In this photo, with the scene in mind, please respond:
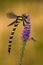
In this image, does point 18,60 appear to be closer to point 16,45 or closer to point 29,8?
point 16,45

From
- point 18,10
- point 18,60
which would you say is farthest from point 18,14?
point 18,60

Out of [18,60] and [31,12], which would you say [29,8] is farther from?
[18,60]

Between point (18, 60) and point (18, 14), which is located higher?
point (18, 14)

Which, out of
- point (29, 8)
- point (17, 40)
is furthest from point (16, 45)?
point (29, 8)

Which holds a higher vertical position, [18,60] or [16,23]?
[16,23]

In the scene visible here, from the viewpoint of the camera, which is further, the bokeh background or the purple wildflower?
the bokeh background

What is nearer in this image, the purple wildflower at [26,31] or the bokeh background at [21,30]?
the purple wildflower at [26,31]
